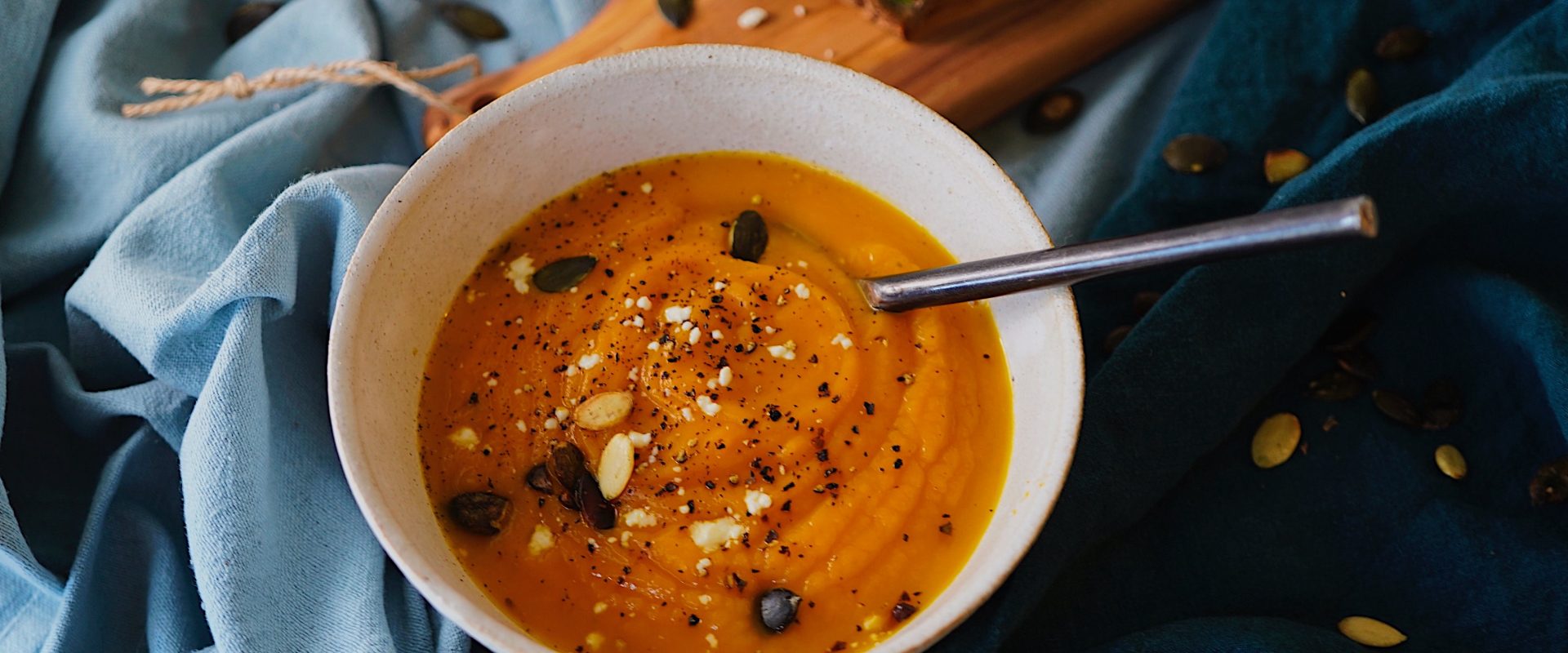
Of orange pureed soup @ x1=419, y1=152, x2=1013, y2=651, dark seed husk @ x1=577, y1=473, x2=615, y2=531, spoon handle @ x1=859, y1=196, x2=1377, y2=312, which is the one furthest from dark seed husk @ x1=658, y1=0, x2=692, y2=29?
dark seed husk @ x1=577, y1=473, x2=615, y2=531

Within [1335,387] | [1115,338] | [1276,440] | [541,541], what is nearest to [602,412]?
[541,541]

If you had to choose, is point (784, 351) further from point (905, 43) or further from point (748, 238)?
point (905, 43)

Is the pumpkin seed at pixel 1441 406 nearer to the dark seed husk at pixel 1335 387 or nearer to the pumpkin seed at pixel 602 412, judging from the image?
the dark seed husk at pixel 1335 387

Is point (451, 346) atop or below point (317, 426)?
atop

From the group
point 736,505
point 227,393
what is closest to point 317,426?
point 227,393

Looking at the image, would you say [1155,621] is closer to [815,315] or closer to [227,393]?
[815,315]

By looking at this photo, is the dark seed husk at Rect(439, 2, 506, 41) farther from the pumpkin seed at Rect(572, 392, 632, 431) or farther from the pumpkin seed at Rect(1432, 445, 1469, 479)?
the pumpkin seed at Rect(1432, 445, 1469, 479)
